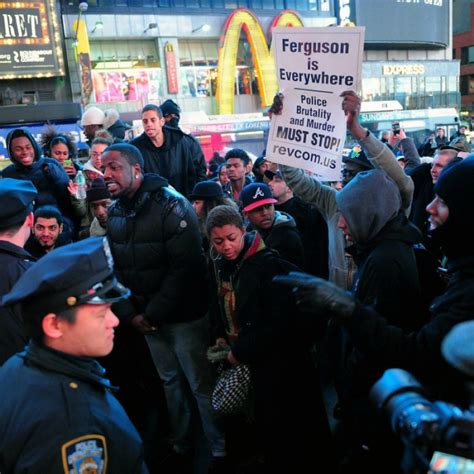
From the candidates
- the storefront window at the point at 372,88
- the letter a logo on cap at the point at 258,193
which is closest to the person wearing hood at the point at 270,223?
the letter a logo on cap at the point at 258,193

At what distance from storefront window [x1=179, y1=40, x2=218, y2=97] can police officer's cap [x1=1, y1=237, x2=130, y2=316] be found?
3234 cm

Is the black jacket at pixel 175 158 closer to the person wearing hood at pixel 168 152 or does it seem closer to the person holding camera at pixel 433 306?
the person wearing hood at pixel 168 152

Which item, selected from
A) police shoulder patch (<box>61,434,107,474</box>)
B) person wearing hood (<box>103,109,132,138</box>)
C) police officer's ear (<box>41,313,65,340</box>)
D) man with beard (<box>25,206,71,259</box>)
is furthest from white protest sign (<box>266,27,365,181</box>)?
person wearing hood (<box>103,109,132,138</box>)

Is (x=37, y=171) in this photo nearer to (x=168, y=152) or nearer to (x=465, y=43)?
(x=168, y=152)

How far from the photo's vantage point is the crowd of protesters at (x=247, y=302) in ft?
5.80

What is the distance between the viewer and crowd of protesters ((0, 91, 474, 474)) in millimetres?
1769

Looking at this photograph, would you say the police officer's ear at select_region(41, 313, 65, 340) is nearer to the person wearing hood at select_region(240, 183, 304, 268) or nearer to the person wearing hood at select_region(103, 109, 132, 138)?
the person wearing hood at select_region(240, 183, 304, 268)

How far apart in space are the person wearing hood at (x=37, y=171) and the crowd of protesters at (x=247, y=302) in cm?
1

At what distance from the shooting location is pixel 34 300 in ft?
5.39

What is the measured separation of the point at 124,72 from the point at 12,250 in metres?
30.7

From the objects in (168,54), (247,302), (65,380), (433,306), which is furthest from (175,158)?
(168,54)

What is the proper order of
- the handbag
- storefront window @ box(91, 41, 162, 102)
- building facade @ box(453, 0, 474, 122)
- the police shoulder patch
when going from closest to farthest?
1. the police shoulder patch
2. the handbag
3. storefront window @ box(91, 41, 162, 102)
4. building facade @ box(453, 0, 474, 122)

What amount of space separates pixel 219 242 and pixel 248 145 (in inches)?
790

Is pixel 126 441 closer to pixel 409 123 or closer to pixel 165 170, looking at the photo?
pixel 165 170
